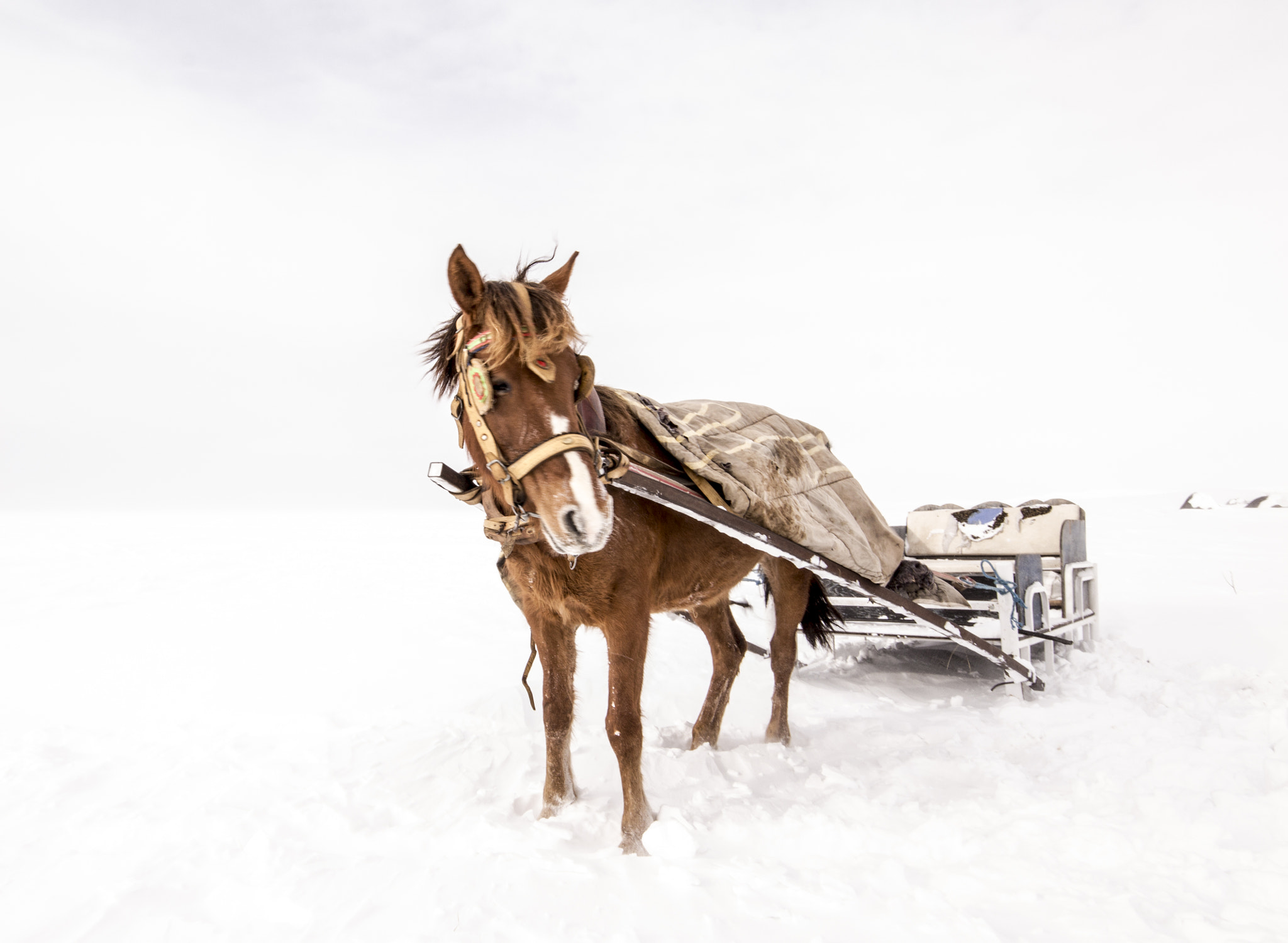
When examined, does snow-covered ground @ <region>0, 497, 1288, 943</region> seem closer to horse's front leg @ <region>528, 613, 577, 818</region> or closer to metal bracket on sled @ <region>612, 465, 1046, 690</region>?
horse's front leg @ <region>528, 613, 577, 818</region>

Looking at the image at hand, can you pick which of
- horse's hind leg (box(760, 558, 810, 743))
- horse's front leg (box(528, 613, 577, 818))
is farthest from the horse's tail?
horse's front leg (box(528, 613, 577, 818))

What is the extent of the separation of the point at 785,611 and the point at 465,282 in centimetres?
292

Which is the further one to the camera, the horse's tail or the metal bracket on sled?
the horse's tail

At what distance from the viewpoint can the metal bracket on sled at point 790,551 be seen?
98.6 inches

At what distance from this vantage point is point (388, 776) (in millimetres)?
3072

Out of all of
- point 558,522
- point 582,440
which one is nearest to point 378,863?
point 558,522

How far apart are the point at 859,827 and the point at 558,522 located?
172 centimetres

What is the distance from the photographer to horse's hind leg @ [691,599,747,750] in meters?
3.93

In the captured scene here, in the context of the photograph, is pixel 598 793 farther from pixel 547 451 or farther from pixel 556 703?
pixel 547 451

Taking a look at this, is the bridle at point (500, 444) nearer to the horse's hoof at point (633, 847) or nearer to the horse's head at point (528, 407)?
the horse's head at point (528, 407)

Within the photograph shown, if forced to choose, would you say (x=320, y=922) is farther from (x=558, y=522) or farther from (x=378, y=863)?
(x=558, y=522)

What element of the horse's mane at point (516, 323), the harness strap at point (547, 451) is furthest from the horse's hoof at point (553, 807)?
the horse's mane at point (516, 323)

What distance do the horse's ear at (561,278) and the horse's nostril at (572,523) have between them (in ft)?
3.41

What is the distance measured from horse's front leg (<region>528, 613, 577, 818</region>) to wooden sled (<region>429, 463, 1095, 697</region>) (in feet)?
2.50
